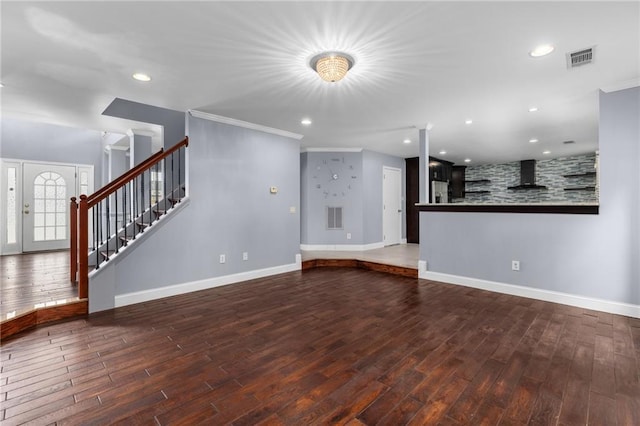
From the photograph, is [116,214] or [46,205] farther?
[46,205]

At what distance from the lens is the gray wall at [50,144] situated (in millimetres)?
6371

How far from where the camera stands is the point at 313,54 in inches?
107

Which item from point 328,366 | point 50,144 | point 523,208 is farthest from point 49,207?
point 523,208

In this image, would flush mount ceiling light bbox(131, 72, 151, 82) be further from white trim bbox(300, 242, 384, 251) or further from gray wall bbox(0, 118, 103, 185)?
gray wall bbox(0, 118, 103, 185)

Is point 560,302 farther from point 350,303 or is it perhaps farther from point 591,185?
point 591,185

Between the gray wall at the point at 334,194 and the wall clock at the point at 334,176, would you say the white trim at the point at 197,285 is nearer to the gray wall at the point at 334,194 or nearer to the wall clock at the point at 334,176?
the gray wall at the point at 334,194

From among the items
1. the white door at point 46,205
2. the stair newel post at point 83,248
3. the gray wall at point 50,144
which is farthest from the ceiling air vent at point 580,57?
the white door at point 46,205

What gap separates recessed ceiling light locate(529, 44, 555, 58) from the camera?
2588mm

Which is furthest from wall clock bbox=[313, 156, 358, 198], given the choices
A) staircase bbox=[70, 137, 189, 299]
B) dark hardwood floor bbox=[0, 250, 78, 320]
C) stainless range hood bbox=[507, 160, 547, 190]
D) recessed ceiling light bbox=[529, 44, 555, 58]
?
stainless range hood bbox=[507, 160, 547, 190]

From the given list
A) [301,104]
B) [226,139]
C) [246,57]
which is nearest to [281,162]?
[226,139]

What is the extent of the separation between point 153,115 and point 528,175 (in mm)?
9510

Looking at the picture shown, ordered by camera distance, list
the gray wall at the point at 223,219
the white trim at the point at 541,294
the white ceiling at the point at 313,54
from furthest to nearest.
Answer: the gray wall at the point at 223,219
the white trim at the point at 541,294
the white ceiling at the point at 313,54

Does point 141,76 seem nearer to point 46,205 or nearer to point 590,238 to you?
point 590,238

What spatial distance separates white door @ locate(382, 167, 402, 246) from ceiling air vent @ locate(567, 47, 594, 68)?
4.94m
